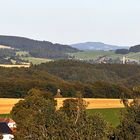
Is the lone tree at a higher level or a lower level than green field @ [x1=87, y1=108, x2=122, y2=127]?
higher

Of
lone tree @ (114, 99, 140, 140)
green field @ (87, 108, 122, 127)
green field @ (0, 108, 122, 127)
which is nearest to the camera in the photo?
lone tree @ (114, 99, 140, 140)

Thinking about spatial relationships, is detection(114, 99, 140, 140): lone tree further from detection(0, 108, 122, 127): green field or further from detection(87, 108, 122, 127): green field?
detection(87, 108, 122, 127): green field

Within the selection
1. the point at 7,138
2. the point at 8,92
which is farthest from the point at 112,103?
the point at 7,138

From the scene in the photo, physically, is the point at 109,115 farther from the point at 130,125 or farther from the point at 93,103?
the point at 130,125

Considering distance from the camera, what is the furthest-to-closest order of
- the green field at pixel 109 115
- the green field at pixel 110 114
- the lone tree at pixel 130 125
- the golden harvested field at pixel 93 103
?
the golden harvested field at pixel 93 103 < the green field at pixel 110 114 < the green field at pixel 109 115 < the lone tree at pixel 130 125

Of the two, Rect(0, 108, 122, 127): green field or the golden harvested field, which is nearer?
Rect(0, 108, 122, 127): green field

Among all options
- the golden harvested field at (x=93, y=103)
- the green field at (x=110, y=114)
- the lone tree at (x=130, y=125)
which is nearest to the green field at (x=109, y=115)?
the green field at (x=110, y=114)

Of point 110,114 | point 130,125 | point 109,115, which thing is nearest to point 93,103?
point 110,114

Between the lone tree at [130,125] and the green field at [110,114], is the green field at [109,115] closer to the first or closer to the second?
the green field at [110,114]

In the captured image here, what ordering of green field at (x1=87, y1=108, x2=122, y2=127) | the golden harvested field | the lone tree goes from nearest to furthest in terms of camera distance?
the lone tree < green field at (x1=87, y1=108, x2=122, y2=127) < the golden harvested field

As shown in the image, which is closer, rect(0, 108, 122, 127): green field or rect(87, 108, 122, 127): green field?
rect(0, 108, 122, 127): green field

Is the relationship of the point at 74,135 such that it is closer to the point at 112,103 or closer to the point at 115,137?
the point at 115,137

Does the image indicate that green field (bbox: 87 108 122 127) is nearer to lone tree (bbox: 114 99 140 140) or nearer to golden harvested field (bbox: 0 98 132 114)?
golden harvested field (bbox: 0 98 132 114)

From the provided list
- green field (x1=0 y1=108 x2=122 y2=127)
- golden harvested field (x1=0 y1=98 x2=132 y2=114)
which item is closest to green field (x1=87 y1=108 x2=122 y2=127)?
green field (x1=0 y1=108 x2=122 y2=127)
